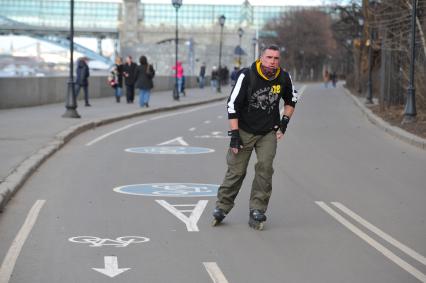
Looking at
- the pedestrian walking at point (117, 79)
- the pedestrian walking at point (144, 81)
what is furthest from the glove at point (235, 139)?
the pedestrian walking at point (117, 79)

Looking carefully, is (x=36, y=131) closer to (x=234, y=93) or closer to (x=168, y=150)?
(x=168, y=150)

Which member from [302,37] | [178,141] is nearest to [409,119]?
[178,141]

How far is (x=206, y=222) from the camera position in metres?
10.0

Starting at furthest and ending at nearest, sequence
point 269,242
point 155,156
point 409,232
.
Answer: point 155,156 → point 409,232 → point 269,242

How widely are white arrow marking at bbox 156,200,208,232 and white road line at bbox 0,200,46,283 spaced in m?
1.49

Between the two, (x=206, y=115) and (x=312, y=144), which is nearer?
(x=312, y=144)

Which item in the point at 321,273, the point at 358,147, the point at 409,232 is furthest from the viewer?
the point at 358,147

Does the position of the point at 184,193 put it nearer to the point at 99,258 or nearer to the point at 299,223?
the point at 299,223

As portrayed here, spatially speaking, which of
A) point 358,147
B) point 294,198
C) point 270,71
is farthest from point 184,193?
point 358,147

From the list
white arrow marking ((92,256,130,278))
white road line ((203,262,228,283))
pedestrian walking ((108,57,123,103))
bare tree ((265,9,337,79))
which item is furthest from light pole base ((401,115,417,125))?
bare tree ((265,9,337,79))

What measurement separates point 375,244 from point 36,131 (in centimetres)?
1329

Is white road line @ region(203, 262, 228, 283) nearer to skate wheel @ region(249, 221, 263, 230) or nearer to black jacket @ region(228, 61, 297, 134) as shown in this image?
skate wheel @ region(249, 221, 263, 230)

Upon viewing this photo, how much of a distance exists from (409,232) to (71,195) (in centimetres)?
450

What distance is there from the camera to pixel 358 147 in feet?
65.2
